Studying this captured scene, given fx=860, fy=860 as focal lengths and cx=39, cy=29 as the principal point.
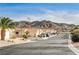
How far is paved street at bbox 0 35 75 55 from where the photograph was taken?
26.1 metres

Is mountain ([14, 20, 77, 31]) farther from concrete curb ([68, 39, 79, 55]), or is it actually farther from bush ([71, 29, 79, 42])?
concrete curb ([68, 39, 79, 55])

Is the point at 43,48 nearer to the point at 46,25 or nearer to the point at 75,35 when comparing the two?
the point at 46,25

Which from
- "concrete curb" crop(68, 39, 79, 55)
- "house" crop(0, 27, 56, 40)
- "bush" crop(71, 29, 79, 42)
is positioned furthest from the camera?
"house" crop(0, 27, 56, 40)

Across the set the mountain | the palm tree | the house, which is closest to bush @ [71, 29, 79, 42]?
the mountain

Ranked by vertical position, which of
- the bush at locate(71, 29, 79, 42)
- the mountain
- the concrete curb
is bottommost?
the concrete curb

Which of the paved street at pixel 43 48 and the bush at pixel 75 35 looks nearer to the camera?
the paved street at pixel 43 48

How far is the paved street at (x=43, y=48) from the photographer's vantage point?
1028 inches

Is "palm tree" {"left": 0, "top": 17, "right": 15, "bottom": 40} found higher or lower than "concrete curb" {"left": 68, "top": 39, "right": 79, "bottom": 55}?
higher

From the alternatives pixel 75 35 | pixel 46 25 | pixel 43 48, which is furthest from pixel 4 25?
pixel 75 35

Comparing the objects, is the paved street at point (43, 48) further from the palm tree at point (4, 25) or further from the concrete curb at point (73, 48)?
the palm tree at point (4, 25)

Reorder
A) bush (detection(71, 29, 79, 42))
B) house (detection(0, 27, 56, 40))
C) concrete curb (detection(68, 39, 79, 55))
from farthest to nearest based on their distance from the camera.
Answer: house (detection(0, 27, 56, 40)) → bush (detection(71, 29, 79, 42)) → concrete curb (detection(68, 39, 79, 55))

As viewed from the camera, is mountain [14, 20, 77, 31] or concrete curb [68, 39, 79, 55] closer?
concrete curb [68, 39, 79, 55]

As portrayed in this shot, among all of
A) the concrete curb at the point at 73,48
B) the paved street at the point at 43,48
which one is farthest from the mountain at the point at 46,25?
the concrete curb at the point at 73,48
